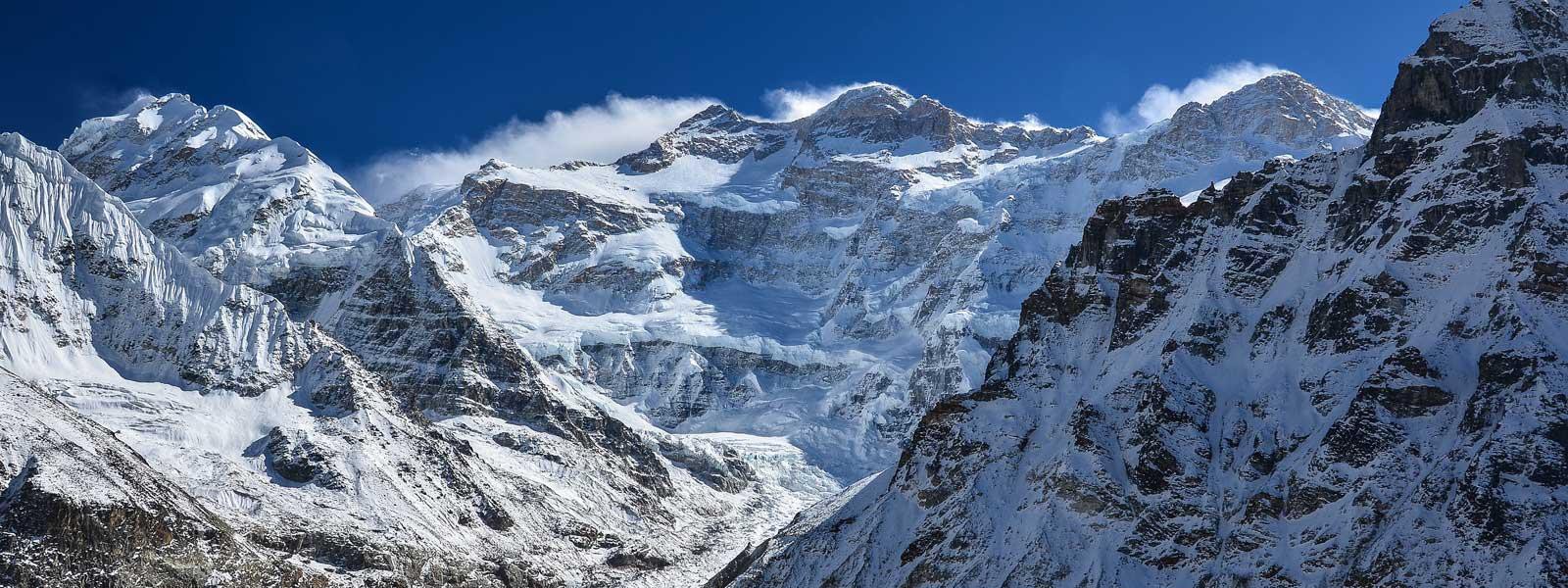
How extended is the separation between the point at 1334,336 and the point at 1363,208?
2152 centimetres

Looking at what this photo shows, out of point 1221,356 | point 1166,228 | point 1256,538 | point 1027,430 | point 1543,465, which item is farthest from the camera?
point 1166,228

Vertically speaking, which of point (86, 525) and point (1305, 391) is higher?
point (1305, 391)

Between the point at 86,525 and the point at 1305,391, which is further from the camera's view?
the point at 86,525

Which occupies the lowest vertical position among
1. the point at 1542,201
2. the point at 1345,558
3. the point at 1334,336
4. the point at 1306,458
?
the point at 1345,558

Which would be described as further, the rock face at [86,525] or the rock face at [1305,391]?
the rock face at [86,525]

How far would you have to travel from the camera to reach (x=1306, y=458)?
14388cm

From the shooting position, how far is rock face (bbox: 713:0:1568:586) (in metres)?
130

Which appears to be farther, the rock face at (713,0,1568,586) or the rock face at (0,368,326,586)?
the rock face at (0,368,326,586)

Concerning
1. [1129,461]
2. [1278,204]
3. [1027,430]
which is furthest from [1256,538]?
[1278,204]

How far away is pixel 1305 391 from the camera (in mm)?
153125

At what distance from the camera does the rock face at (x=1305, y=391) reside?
13038 centimetres

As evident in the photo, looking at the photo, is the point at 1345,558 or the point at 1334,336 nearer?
the point at 1345,558

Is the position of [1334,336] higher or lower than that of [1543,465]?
higher

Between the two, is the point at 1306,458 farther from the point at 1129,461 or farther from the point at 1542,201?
the point at 1542,201
